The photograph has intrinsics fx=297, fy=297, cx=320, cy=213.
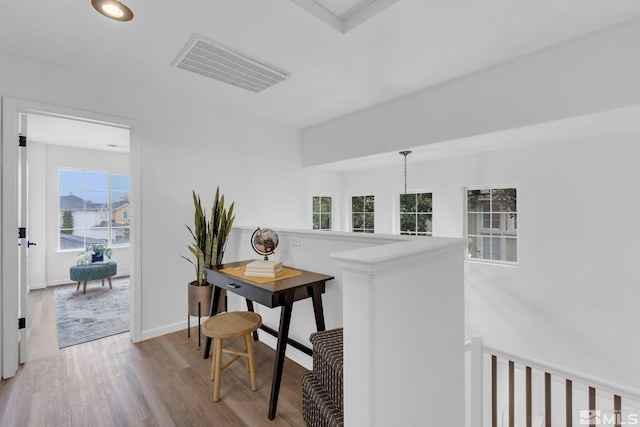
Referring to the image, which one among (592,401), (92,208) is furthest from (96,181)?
(592,401)

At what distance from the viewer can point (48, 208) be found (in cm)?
480

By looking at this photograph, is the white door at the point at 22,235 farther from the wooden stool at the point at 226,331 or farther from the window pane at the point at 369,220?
the window pane at the point at 369,220

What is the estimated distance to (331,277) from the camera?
221 cm

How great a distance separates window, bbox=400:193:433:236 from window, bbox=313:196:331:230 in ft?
4.19

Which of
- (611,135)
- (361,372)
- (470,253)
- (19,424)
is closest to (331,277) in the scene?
(361,372)

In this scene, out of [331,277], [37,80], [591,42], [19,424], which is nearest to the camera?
[19,424]

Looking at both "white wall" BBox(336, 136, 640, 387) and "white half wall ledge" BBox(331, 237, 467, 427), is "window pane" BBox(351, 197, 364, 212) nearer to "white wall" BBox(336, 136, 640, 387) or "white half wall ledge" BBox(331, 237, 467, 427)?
"white wall" BBox(336, 136, 640, 387)

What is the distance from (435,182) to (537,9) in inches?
101

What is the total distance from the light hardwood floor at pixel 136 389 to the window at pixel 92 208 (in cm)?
288

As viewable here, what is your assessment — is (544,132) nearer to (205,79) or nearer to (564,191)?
(564,191)

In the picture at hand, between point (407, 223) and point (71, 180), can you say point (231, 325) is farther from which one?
point (71, 180)

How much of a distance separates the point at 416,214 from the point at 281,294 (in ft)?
10.4

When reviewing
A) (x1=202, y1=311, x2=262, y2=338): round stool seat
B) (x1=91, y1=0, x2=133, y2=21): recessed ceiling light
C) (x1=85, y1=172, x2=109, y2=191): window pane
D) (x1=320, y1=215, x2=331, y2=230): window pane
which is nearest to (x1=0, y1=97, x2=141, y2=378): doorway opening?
(x1=85, y1=172, x2=109, y2=191): window pane

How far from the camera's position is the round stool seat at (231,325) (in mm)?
1930
